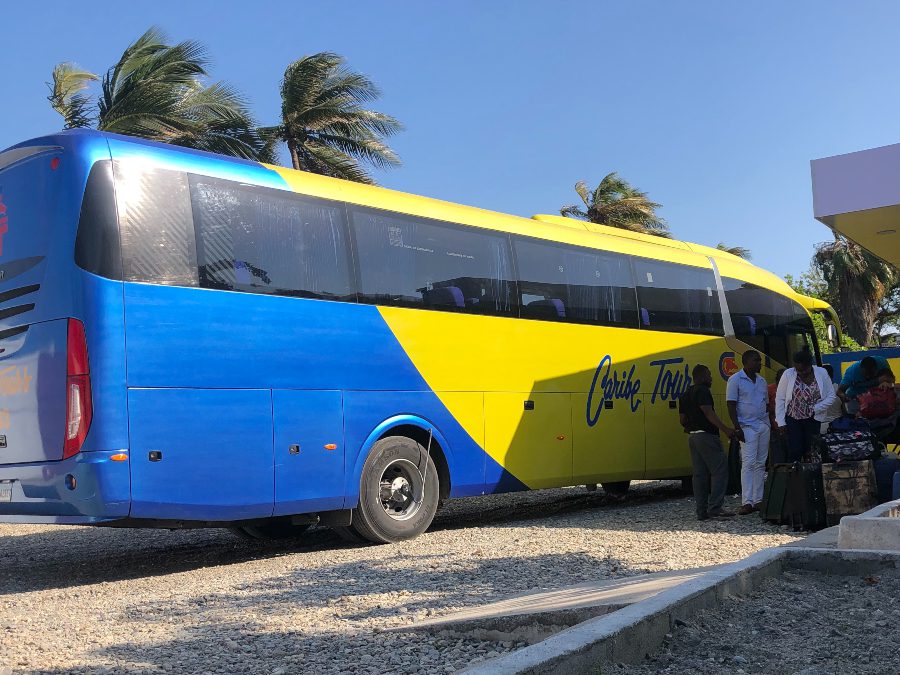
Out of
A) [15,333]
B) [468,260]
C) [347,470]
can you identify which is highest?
[468,260]

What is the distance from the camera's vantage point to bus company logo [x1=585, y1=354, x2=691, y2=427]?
12656 mm

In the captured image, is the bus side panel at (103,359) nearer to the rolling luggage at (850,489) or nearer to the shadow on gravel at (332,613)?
the shadow on gravel at (332,613)

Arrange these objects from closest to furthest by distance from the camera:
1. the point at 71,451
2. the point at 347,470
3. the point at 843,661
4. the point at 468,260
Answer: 1. the point at 843,661
2. the point at 71,451
3. the point at 347,470
4. the point at 468,260

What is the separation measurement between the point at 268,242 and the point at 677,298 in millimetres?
7309

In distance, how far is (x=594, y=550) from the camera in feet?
28.1

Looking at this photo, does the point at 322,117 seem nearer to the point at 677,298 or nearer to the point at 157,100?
the point at 157,100

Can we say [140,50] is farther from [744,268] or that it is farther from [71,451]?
[71,451]

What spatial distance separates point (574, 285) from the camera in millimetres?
12484

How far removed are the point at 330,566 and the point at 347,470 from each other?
1346 millimetres

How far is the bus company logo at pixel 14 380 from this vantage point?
8125 mm

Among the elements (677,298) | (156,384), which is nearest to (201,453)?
(156,384)

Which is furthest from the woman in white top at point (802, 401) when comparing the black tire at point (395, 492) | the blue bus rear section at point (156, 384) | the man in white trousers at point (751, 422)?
the blue bus rear section at point (156, 384)

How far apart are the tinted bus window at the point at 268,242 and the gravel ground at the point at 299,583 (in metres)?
2.56

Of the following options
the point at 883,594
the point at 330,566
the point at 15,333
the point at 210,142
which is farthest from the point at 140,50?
the point at 883,594
